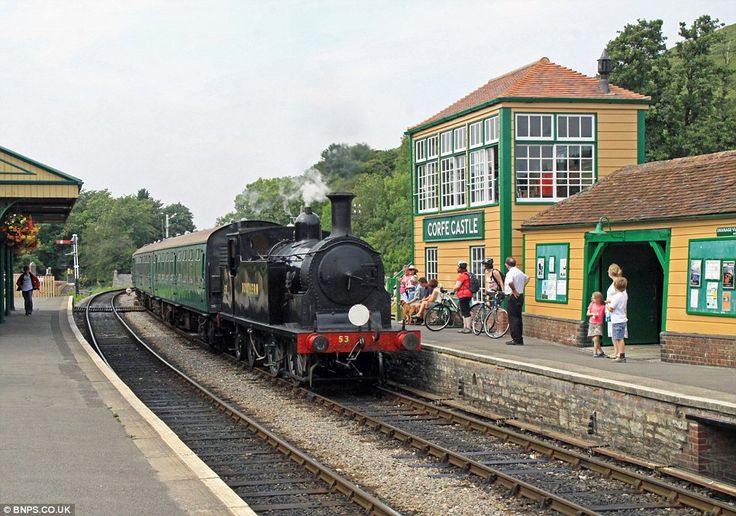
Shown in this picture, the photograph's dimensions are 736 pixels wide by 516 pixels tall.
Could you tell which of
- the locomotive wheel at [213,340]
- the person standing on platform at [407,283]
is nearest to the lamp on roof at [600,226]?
the person standing on platform at [407,283]

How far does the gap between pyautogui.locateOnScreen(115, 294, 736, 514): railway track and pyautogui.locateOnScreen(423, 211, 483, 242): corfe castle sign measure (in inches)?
292

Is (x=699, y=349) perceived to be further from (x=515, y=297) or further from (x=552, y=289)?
(x=552, y=289)

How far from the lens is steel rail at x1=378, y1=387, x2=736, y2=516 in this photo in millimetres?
7691

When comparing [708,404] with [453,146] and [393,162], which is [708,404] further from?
[393,162]

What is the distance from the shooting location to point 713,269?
1273 cm

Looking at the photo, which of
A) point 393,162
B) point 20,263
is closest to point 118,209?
point 20,263

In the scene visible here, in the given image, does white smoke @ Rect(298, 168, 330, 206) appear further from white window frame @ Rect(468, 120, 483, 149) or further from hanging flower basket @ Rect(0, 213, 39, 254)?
hanging flower basket @ Rect(0, 213, 39, 254)

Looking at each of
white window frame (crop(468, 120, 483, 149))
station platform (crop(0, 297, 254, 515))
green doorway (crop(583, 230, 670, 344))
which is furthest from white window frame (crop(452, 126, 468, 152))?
station platform (crop(0, 297, 254, 515))

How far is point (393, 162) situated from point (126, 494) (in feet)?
226

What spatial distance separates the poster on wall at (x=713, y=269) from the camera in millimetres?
12613

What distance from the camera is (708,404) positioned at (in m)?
8.65

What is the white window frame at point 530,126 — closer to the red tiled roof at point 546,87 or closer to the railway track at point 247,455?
the red tiled roof at point 546,87

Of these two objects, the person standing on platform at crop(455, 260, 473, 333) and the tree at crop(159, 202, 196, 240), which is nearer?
the person standing on platform at crop(455, 260, 473, 333)

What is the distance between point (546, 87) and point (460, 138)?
2.41 meters
